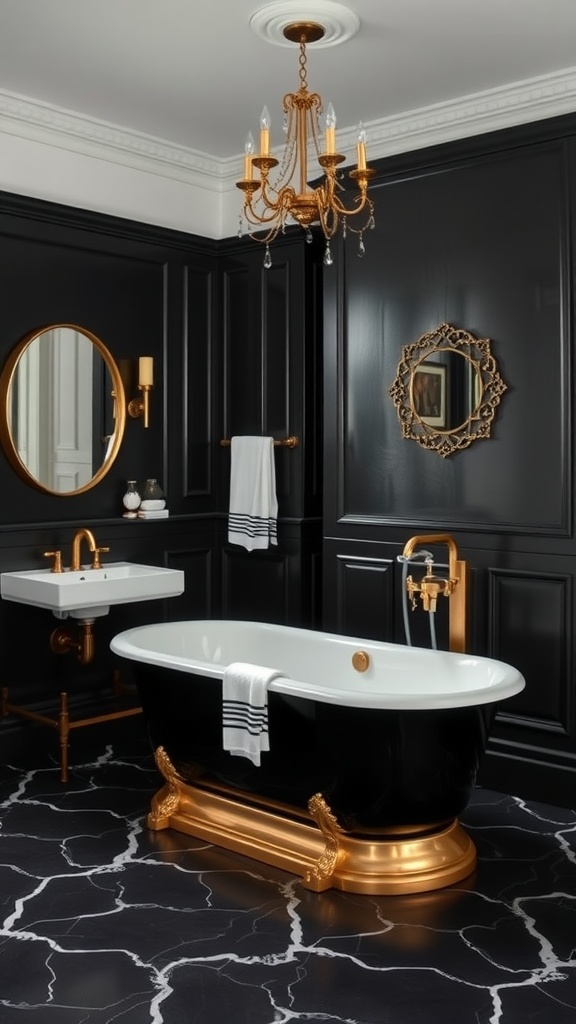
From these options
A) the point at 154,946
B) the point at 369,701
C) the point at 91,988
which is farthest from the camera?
the point at 369,701

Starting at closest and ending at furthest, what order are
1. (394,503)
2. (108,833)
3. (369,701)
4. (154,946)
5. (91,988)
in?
(91,988)
(154,946)
(369,701)
(108,833)
(394,503)

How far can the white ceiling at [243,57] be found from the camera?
324 cm

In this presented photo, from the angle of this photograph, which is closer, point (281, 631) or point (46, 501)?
point (281, 631)

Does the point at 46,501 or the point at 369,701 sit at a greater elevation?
the point at 46,501

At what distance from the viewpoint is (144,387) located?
4566 mm

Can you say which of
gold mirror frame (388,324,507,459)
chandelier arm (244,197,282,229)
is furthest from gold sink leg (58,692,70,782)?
chandelier arm (244,197,282,229)

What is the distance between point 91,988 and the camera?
2.46 meters

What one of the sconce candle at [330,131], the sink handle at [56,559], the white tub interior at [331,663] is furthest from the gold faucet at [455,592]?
the sink handle at [56,559]

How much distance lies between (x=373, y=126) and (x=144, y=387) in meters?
1.48

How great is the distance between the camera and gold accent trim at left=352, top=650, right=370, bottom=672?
12.0 ft

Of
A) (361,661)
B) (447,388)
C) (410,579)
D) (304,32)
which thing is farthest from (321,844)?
(304,32)

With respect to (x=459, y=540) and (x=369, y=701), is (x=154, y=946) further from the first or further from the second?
(x=459, y=540)

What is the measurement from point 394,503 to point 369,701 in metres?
1.44

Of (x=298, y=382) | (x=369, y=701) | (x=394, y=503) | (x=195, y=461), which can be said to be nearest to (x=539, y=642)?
(x=394, y=503)
